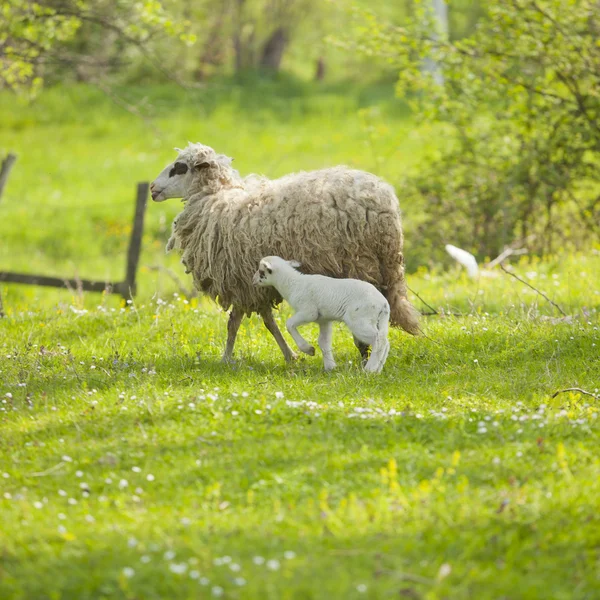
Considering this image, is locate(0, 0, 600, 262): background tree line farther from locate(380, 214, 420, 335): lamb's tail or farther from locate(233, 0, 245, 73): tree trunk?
locate(233, 0, 245, 73): tree trunk

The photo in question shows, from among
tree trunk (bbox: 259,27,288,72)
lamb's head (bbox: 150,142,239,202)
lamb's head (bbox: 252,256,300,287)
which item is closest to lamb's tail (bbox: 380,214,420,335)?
lamb's head (bbox: 252,256,300,287)

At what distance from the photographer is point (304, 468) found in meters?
4.77

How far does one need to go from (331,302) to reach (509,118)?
7.32 metres

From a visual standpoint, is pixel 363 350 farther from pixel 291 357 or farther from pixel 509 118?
pixel 509 118

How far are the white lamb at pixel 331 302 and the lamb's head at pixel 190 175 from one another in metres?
1.14

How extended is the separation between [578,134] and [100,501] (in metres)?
10.1

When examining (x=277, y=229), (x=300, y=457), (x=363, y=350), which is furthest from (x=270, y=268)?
(x=300, y=457)

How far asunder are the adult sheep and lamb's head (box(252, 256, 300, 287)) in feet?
0.80

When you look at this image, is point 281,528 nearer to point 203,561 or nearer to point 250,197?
point 203,561

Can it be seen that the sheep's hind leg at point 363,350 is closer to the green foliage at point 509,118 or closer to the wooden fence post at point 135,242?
the wooden fence post at point 135,242

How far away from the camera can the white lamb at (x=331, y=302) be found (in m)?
6.17

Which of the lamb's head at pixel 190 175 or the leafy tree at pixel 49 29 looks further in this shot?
the leafy tree at pixel 49 29

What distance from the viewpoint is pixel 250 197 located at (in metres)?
6.99

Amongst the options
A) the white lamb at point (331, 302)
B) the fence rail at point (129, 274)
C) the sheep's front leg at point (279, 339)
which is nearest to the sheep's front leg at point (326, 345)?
the white lamb at point (331, 302)
